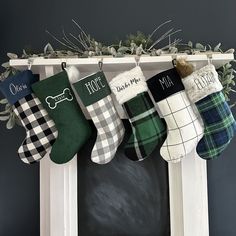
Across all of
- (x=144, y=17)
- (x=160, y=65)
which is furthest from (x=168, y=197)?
(x=144, y=17)

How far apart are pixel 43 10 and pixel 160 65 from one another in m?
0.65

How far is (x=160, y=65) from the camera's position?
1.50 meters

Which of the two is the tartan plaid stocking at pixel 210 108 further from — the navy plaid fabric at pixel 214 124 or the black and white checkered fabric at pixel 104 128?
the black and white checkered fabric at pixel 104 128

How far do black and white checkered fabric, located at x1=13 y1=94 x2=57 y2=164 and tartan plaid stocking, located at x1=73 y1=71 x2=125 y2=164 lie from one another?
170 mm

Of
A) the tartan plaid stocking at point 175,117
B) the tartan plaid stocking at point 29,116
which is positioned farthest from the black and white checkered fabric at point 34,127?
the tartan plaid stocking at point 175,117

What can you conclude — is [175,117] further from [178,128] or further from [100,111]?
[100,111]

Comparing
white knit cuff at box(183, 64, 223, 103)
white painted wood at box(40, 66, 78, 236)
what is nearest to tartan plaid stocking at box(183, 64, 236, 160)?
white knit cuff at box(183, 64, 223, 103)

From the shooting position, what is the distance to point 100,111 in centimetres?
139

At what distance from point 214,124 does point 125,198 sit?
50 cm

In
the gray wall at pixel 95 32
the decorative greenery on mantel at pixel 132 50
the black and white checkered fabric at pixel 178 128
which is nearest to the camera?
the black and white checkered fabric at pixel 178 128

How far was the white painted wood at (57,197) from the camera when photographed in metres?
1.53

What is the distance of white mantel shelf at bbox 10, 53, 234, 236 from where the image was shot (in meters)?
1.46

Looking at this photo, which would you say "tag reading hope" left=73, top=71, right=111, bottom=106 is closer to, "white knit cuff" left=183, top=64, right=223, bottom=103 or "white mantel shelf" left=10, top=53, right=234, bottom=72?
"white mantel shelf" left=10, top=53, right=234, bottom=72

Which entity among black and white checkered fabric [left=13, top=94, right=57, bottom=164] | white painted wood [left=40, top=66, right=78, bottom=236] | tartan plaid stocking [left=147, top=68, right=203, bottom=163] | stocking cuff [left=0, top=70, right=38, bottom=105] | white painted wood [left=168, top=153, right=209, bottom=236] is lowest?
white painted wood [left=168, top=153, right=209, bottom=236]
